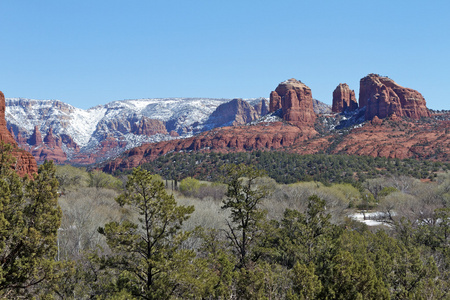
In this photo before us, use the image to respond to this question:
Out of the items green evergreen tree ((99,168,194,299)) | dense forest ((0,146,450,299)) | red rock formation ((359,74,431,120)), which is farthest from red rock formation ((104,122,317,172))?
green evergreen tree ((99,168,194,299))

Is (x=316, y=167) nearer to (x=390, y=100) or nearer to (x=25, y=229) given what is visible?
(x=390, y=100)

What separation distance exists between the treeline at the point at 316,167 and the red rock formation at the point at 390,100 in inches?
2658

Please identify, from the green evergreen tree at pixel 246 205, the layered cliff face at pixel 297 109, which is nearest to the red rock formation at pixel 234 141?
the layered cliff face at pixel 297 109

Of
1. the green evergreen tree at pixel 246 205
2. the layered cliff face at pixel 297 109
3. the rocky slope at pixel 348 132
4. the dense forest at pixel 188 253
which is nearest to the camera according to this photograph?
the dense forest at pixel 188 253

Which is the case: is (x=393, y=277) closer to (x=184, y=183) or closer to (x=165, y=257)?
(x=165, y=257)

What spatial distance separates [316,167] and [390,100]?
3548 inches

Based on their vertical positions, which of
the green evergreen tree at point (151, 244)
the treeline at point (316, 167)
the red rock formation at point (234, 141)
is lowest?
the treeline at point (316, 167)

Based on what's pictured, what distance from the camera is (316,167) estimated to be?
350ft

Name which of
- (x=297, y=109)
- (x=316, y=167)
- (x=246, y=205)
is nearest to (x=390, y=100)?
(x=297, y=109)

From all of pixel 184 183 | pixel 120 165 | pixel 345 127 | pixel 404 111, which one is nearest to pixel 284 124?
pixel 345 127

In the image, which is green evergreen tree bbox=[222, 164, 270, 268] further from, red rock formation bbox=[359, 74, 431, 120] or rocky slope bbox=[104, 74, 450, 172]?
red rock formation bbox=[359, 74, 431, 120]

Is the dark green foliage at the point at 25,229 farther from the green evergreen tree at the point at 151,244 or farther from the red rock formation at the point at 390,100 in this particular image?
the red rock formation at the point at 390,100

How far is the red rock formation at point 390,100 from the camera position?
169m

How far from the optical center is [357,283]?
14.8 m
